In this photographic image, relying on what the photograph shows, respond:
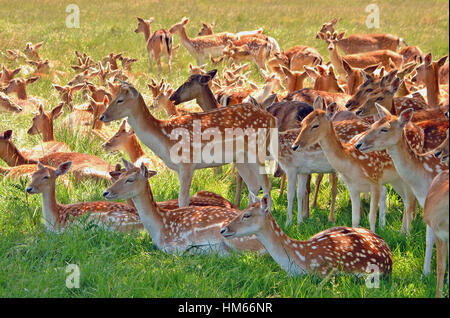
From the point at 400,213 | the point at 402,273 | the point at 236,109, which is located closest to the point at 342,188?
the point at 400,213

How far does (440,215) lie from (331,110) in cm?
216

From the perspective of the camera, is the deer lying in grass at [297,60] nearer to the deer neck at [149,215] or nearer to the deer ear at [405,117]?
the deer neck at [149,215]

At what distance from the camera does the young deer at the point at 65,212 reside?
5.88 meters

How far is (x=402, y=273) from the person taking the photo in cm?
505

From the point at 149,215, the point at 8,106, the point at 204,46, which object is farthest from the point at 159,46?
the point at 149,215

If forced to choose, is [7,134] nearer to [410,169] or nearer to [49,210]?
[49,210]

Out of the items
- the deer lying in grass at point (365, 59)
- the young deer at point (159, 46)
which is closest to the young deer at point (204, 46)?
the young deer at point (159, 46)

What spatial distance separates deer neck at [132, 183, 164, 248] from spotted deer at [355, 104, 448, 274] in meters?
1.66

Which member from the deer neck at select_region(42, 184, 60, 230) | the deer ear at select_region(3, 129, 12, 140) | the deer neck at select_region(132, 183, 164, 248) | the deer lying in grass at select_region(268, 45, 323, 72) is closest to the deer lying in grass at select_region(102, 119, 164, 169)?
the deer ear at select_region(3, 129, 12, 140)

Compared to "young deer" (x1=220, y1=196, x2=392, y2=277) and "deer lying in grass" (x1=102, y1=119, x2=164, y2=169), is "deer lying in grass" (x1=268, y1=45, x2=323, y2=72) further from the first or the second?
"young deer" (x1=220, y1=196, x2=392, y2=277)

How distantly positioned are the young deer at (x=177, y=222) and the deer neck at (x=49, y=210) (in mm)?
607

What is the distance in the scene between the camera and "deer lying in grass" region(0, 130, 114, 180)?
730cm

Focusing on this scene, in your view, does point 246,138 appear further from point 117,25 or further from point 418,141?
point 117,25
